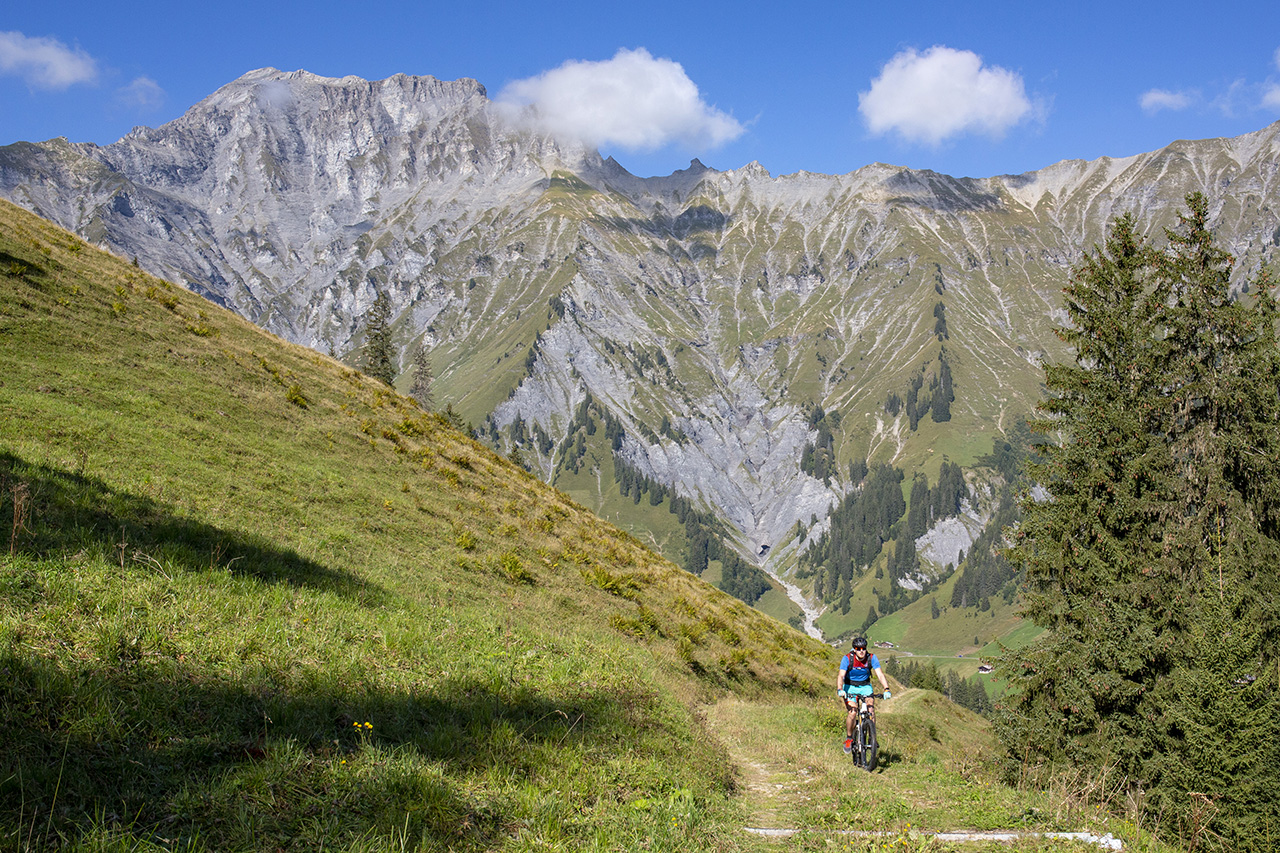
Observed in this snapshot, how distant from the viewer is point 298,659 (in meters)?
9.49

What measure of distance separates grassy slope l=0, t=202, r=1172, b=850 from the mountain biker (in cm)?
111

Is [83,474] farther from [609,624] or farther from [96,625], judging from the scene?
[609,624]

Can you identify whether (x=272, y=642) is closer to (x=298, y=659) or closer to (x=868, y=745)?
(x=298, y=659)

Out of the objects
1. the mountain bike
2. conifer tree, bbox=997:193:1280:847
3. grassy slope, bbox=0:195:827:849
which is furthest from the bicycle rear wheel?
conifer tree, bbox=997:193:1280:847

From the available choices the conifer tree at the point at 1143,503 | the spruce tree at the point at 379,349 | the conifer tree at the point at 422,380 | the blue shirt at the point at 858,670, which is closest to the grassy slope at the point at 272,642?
the blue shirt at the point at 858,670

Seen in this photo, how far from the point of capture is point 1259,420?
23062 mm

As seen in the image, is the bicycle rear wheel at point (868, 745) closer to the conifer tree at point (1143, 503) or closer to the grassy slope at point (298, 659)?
the grassy slope at point (298, 659)

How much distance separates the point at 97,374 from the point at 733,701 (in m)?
24.3

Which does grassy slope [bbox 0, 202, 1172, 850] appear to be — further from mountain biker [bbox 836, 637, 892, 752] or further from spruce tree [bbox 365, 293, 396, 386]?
spruce tree [bbox 365, 293, 396, 386]

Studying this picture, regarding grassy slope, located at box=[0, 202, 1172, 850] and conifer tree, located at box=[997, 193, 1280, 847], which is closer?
grassy slope, located at box=[0, 202, 1172, 850]

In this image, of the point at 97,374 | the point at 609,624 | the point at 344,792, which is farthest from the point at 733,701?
the point at 97,374

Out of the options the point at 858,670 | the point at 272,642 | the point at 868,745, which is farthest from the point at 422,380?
the point at 272,642

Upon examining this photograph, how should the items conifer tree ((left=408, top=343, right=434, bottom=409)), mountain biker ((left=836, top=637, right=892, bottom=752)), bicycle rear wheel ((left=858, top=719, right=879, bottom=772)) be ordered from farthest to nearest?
conifer tree ((left=408, top=343, right=434, bottom=409)), mountain biker ((left=836, top=637, right=892, bottom=752)), bicycle rear wheel ((left=858, top=719, right=879, bottom=772))

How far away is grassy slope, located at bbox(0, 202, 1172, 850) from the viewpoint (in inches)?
259
